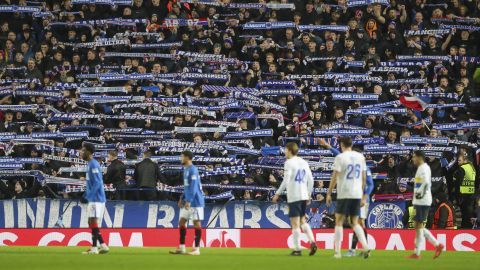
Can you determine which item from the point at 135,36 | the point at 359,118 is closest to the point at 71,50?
the point at 135,36

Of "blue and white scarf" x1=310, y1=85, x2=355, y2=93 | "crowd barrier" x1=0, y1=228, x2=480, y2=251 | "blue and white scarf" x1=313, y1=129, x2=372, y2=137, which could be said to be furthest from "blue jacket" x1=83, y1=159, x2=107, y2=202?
"blue and white scarf" x1=310, y1=85, x2=355, y2=93

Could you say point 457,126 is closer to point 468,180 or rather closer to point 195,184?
point 468,180

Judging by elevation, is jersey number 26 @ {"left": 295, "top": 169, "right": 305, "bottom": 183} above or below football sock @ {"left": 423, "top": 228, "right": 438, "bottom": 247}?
above

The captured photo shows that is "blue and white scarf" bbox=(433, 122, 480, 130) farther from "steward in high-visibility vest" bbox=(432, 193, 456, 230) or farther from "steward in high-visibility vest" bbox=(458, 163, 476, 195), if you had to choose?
"steward in high-visibility vest" bbox=(432, 193, 456, 230)

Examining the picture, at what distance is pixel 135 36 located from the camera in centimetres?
3534

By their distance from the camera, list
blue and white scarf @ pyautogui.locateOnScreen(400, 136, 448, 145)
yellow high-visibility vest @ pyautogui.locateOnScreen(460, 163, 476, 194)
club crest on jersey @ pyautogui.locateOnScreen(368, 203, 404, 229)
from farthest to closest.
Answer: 1. blue and white scarf @ pyautogui.locateOnScreen(400, 136, 448, 145)
2. yellow high-visibility vest @ pyautogui.locateOnScreen(460, 163, 476, 194)
3. club crest on jersey @ pyautogui.locateOnScreen(368, 203, 404, 229)

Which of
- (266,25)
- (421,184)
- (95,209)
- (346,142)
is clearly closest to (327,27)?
(266,25)

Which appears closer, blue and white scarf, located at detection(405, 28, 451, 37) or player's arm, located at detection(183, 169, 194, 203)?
player's arm, located at detection(183, 169, 194, 203)

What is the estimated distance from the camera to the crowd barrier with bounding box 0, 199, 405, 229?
94.4ft

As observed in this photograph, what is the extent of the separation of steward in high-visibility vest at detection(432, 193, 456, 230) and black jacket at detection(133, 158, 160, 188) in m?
7.49

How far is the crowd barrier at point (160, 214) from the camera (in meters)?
28.8

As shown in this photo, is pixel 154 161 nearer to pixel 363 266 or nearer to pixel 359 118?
pixel 359 118

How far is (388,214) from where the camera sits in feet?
95.6

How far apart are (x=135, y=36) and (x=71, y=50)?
2124mm
